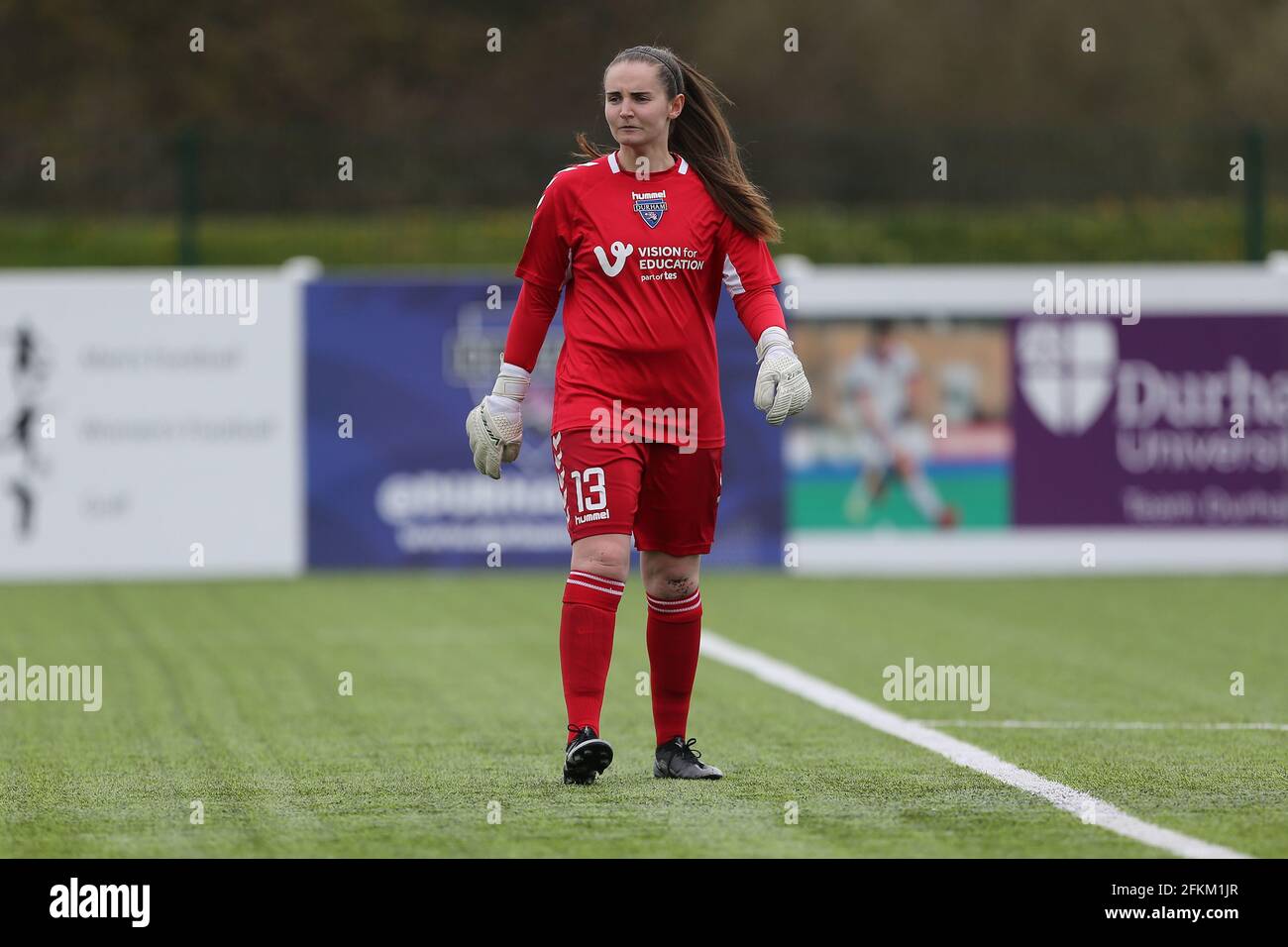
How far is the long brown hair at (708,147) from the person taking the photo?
648cm

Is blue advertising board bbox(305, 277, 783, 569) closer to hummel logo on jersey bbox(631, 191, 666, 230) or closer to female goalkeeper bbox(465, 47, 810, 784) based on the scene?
female goalkeeper bbox(465, 47, 810, 784)

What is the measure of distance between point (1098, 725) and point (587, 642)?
2.31 m

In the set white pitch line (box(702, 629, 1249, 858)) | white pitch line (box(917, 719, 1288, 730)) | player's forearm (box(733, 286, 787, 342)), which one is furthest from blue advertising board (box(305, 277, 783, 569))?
player's forearm (box(733, 286, 787, 342))

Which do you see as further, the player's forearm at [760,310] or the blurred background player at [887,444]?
the blurred background player at [887,444]

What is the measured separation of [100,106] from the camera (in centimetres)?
3472

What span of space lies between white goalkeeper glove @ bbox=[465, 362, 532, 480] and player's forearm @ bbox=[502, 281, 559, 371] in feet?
0.13

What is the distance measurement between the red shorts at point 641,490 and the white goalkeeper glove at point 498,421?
0.55ft

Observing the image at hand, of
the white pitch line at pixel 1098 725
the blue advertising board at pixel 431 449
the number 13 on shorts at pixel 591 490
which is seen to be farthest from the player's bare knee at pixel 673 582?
the blue advertising board at pixel 431 449

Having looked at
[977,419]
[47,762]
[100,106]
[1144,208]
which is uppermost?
[100,106]

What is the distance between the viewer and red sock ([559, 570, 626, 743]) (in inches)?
248

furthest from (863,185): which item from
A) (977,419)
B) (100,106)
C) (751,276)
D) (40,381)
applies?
(100,106)

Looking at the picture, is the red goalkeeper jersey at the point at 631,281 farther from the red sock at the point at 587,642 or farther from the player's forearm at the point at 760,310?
the red sock at the point at 587,642
